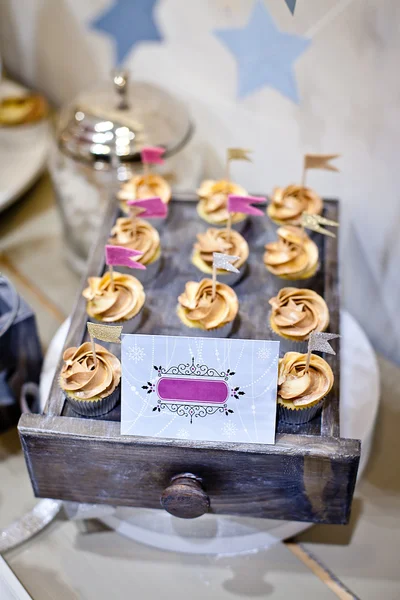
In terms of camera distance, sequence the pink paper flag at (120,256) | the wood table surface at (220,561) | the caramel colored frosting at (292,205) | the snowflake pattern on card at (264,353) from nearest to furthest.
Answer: the snowflake pattern on card at (264,353)
the pink paper flag at (120,256)
the wood table surface at (220,561)
the caramel colored frosting at (292,205)

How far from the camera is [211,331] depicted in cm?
130

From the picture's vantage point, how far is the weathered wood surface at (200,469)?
→ 113 cm

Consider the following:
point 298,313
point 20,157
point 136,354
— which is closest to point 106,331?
point 136,354

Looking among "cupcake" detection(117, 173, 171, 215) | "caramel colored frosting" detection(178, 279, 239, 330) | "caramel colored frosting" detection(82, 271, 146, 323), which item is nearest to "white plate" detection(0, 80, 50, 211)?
"cupcake" detection(117, 173, 171, 215)

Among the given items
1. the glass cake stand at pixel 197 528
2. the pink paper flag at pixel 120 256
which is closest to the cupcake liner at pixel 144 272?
the pink paper flag at pixel 120 256

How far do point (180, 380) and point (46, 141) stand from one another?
1450 mm

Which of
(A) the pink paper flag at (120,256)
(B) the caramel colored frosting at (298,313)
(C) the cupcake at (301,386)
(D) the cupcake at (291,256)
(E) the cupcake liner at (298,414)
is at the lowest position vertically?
(E) the cupcake liner at (298,414)

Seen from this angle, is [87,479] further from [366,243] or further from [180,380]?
[366,243]

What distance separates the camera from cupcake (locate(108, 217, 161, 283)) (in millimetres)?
1416

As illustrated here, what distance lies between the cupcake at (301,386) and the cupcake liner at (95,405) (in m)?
0.28

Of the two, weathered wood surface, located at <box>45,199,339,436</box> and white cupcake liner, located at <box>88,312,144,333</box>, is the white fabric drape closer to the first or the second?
weathered wood surface, located at <box>45,199,339,436</box>

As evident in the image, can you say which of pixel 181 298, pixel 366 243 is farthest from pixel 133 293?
pixel 366 243

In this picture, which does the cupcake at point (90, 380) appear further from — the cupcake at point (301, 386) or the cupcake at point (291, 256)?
the cupcake at point (291, 256)

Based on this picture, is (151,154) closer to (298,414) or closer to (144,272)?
(144,272)
